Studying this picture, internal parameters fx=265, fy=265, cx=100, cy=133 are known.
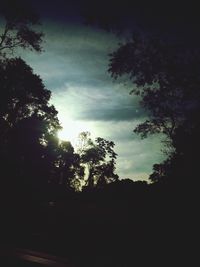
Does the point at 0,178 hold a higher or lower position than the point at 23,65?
lower

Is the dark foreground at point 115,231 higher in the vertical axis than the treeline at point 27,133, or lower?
lower

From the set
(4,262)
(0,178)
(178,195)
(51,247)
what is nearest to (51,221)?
(51,247)

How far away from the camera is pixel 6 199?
17438mm

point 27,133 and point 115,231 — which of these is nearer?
point 115,231

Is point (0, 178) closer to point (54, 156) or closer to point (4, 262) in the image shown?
point (4, 262)

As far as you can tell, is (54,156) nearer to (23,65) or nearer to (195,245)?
(23,65)

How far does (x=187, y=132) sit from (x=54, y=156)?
29795mm

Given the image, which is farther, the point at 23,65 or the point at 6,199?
the point at 23,65

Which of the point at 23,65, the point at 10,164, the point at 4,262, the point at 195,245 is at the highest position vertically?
the point at 23,65

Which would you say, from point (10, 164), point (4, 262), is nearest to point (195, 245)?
point (4, 262)

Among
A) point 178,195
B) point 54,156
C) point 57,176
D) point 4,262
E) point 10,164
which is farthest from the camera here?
point 57,176

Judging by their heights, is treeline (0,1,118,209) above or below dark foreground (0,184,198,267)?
above

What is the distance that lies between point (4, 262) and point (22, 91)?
82.8 feet

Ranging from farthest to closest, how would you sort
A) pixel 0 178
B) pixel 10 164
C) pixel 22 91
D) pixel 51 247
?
pixel 22 91 < pixel 10 164 < pixel 0 178 < pixel 51 247
